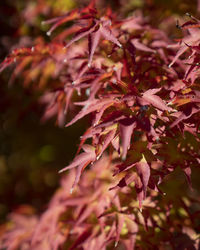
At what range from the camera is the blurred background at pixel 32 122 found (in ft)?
5.86

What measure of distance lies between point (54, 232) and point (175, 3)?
4.57ft

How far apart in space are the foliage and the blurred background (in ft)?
1.33

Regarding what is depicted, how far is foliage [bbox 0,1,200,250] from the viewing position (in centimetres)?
85

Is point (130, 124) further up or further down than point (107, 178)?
further up

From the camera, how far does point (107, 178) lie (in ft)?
4.31

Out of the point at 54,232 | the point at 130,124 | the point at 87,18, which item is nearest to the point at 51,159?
the point at 54,232

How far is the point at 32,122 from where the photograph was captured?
2.10 meters

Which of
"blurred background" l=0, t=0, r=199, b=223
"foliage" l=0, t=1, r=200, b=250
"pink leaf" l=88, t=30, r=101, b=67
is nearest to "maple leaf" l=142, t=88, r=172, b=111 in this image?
"foliage" l=0, t=1, r=200, b=250

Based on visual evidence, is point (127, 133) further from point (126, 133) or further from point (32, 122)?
point (32, 122)

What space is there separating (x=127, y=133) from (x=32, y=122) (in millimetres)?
1490

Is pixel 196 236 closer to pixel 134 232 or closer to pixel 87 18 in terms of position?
pixel 134 232

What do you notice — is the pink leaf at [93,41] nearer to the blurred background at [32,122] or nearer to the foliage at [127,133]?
the foliage at [127,133]

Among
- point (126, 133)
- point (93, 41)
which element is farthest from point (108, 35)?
point (126, 133)

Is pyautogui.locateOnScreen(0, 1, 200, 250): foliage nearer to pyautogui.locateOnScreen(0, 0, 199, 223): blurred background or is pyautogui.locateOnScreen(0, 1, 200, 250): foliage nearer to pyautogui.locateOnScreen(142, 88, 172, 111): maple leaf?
pyautogui.locateOnScreen(142, 88, 172, 111): maple leaf
